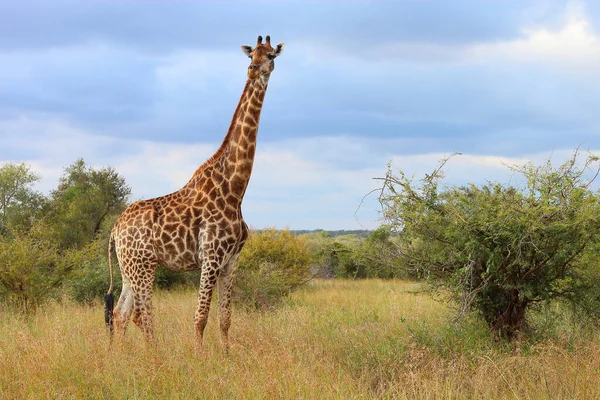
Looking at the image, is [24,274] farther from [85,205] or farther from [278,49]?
[85,205]

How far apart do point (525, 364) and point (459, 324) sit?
1468 millimetres

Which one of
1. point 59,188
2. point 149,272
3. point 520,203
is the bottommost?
point 149,272

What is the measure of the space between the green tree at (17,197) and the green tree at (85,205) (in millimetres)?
1869

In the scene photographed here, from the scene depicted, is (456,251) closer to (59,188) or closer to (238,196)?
(238,196)

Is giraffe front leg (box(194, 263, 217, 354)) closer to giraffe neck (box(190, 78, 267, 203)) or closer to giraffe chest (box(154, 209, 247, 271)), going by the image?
giraffe chest (box(154, 209, 247, 271))

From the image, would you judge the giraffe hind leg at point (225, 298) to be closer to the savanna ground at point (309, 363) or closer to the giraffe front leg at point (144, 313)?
the savanna ground at point (309, 363)

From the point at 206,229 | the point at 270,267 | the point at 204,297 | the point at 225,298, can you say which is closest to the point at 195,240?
the point at 206,229

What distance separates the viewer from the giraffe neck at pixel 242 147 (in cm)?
828

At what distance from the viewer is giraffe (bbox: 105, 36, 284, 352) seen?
8055 mm

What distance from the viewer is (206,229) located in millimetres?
8102

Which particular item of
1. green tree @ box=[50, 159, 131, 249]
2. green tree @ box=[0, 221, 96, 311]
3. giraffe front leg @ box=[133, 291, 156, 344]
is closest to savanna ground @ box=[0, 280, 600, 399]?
giraffe front leg @ box=[133, 291, 156, 344]

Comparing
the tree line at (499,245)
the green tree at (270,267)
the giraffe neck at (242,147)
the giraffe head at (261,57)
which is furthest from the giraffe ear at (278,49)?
the green tree at (270,267)

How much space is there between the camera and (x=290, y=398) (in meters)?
5.92

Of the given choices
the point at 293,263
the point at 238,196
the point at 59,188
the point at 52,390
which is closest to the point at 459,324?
the point at 238,196
